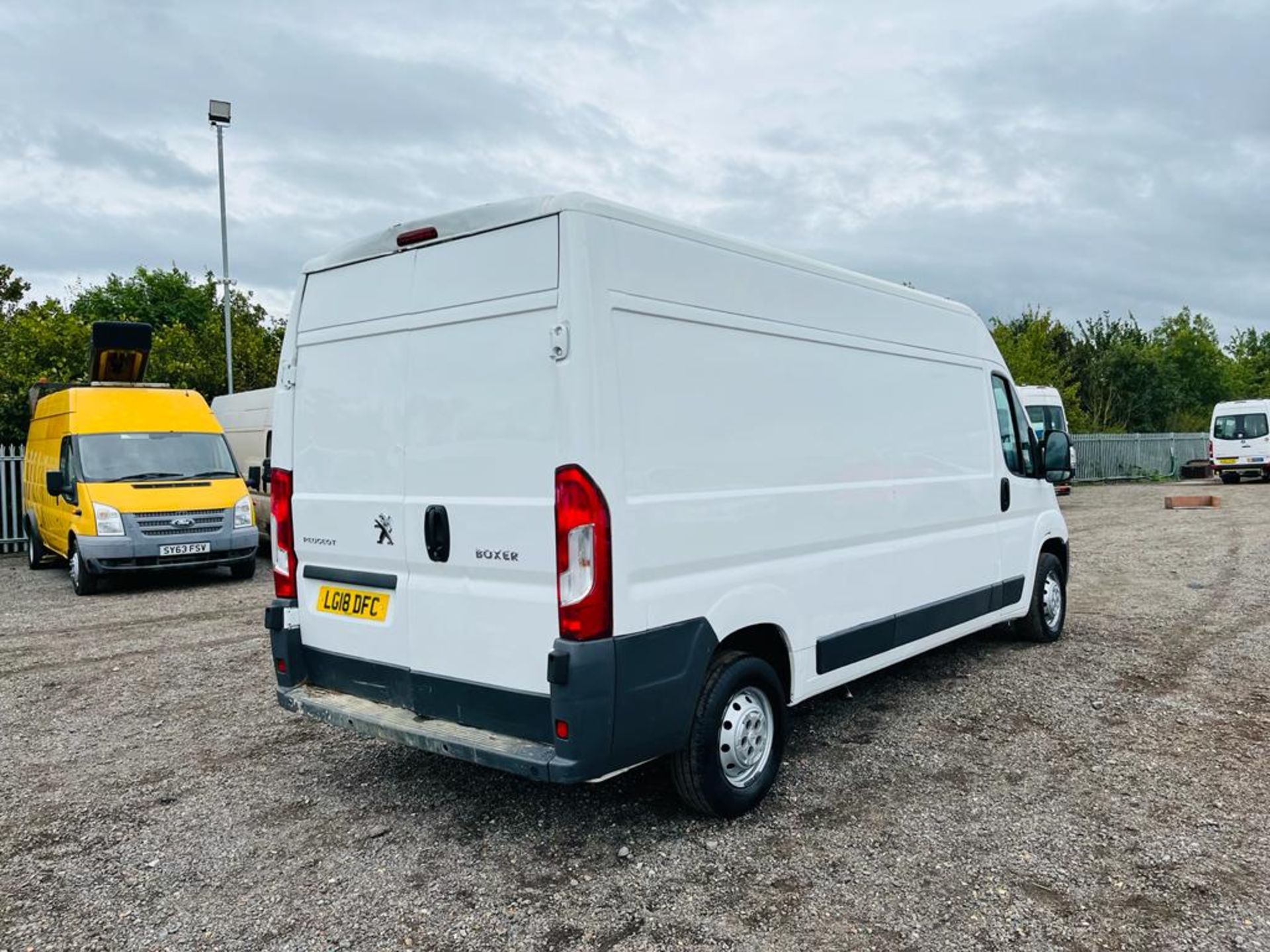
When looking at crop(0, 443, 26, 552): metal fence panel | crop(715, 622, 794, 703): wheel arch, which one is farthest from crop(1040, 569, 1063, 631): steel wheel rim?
crop(0, 443, 26, 552): metal fence panel

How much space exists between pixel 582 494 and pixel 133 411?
10397mm

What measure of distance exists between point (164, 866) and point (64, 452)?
9.38m

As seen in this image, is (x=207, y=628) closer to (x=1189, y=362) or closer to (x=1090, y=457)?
(x=1090, y=457)

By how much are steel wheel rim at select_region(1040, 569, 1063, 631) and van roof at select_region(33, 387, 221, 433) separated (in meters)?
10.1

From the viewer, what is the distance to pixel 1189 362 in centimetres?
Answer: 4806

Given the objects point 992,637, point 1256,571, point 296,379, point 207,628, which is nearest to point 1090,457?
point 1256,571

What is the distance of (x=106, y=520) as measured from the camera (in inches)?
420

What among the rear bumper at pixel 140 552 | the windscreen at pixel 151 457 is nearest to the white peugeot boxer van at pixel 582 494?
the rear bumper at pixel 140 552

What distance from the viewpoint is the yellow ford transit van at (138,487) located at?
1073cm

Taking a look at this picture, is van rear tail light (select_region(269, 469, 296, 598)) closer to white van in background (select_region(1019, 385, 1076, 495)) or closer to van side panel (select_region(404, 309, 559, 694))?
van side panel (select_region(404, 309, 559, 694))

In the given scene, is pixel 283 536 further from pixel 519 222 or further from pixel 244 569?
pixel 244 569

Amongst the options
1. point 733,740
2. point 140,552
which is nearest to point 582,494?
point 733,740

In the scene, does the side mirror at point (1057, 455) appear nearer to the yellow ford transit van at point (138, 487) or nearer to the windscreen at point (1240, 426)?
the yellow ford transit van at point (138, 487)

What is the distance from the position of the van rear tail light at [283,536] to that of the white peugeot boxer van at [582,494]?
20 millimetres
